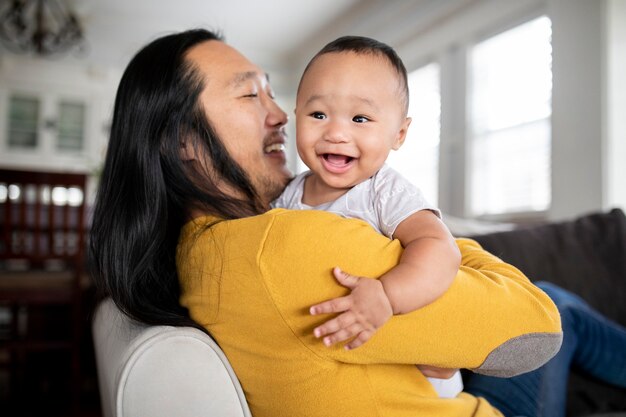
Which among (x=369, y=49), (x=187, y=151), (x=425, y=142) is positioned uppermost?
(x=425, y=142)

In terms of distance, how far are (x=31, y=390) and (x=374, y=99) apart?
9.53ft

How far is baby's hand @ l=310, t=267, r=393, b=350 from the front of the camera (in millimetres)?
655

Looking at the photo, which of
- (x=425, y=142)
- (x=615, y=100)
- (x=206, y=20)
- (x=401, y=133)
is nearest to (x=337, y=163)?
(x=401, y=133)

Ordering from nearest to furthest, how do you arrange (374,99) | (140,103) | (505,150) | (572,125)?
(374,99) → (140,103) → (572,125) → (505,150)

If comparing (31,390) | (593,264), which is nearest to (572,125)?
(593,264)

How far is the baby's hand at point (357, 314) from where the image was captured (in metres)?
0.65

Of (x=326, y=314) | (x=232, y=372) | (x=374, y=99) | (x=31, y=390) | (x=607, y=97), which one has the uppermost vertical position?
(x=607, y=97)

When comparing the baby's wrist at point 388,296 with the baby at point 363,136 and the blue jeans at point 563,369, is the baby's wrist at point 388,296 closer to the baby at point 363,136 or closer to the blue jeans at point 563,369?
the baby at point 363,136

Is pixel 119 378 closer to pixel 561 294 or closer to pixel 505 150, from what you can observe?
pixel 561 294

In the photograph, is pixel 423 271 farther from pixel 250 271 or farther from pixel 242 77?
pixel 242 77

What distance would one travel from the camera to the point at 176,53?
1.09m

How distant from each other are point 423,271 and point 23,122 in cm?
663

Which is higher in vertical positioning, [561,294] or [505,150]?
[505,150]

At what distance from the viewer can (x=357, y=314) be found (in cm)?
66
